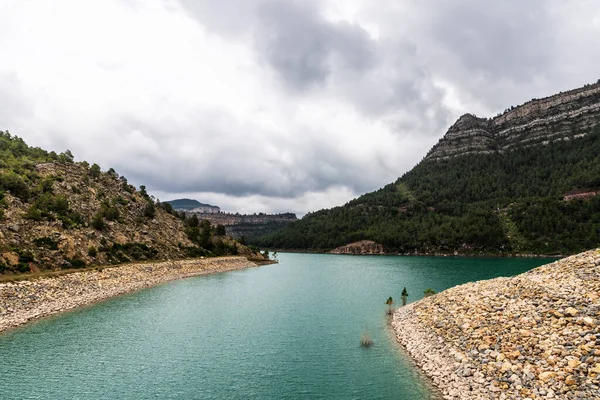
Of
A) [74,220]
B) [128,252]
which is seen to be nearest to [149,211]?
[128,252]

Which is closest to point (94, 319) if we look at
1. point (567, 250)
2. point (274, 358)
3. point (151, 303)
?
point (151, 303)

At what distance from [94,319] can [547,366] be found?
143 ft

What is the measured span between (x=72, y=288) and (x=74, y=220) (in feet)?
99.8

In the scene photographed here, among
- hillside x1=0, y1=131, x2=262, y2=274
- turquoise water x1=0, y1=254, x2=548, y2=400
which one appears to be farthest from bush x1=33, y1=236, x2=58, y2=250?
turquoise water x1=0, y1=254, x2=548, y2=400

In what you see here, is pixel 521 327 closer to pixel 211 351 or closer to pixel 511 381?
pixel 511 381

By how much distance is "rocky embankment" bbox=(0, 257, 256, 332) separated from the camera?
131 feet

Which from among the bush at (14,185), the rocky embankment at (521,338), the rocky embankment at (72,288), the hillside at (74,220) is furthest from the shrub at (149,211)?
the rocky embankment at (521,338)

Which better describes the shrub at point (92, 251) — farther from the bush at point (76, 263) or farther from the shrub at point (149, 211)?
the shrub at point (149, 211)

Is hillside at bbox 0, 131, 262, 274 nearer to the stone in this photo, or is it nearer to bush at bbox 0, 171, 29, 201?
bush at bbox 0, 171, 29, 201

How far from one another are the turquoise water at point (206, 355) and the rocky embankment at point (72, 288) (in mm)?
3288

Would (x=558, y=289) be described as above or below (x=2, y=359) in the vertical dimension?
above

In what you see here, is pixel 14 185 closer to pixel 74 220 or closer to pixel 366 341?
pixel 74 220

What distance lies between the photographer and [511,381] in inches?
761

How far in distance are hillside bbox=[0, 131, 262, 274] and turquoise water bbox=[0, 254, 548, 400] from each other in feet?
72.1
